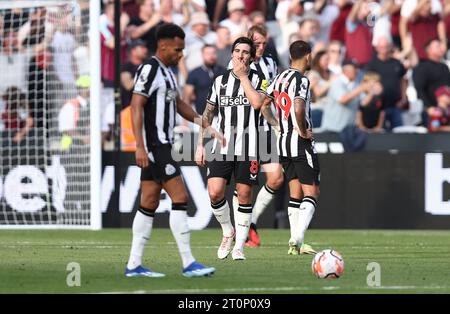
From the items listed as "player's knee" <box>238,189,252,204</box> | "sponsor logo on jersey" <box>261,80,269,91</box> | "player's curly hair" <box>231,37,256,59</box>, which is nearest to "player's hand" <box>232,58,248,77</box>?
"player's curly hair" <box>231,37,256,59</box>

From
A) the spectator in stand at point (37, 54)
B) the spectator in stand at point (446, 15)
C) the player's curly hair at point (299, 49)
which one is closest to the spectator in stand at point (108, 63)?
the spectator in stand at point (37, 54)

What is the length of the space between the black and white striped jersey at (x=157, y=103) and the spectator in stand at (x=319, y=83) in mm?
9645

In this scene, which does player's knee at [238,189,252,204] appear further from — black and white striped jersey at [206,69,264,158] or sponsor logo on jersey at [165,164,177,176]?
sponsor logo on jersey at [165,164,177,176]

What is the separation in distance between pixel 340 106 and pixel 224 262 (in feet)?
26.3

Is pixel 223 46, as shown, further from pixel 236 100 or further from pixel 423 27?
pixel 236 100

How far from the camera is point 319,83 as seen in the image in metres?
20.6

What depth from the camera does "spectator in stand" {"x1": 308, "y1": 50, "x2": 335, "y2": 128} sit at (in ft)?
66.0

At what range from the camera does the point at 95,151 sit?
1795cm

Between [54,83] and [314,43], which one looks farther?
[314,43]

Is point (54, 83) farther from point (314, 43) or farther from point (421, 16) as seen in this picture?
point (421, 16)

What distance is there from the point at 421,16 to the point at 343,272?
11.7 m

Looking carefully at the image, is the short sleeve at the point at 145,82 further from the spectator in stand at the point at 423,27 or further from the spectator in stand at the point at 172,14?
the spectator in stand at the point at 423,27
